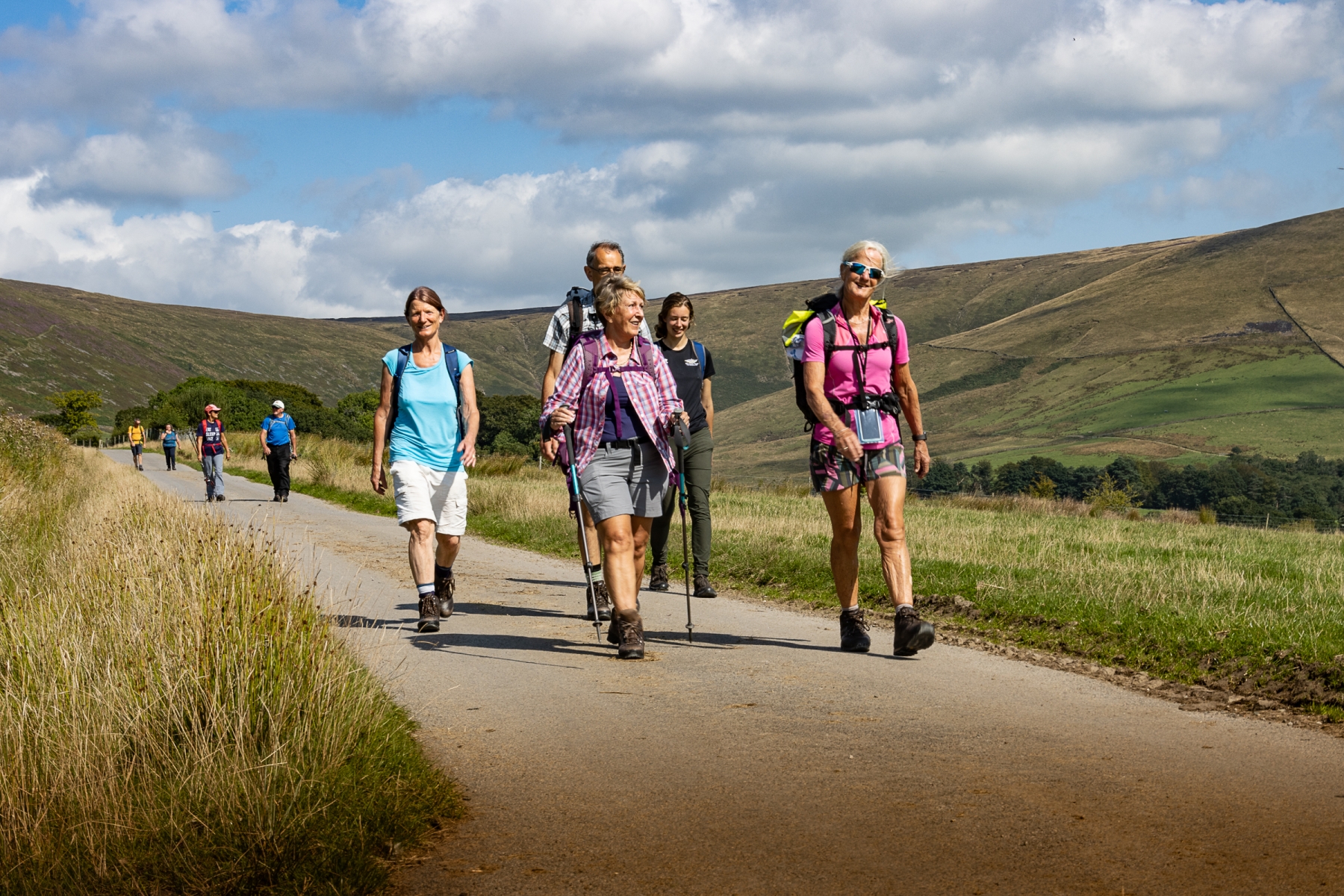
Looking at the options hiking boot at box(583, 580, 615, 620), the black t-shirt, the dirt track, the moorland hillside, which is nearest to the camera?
the dirt track

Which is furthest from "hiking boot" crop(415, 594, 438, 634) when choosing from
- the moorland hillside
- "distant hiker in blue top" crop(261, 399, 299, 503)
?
the moorland hillside

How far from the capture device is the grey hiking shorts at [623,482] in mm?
7574

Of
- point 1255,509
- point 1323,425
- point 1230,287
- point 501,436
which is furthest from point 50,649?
point 1230,287

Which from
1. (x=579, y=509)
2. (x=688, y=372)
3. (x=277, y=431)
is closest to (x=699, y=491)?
(x=688, y=372)

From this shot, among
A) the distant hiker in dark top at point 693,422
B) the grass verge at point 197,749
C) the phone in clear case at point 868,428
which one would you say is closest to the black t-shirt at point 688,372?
the distant hiker in dark top at point 693,422

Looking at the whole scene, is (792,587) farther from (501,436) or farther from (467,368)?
(501,436)

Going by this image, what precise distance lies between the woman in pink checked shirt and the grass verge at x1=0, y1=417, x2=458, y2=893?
2.10 metres

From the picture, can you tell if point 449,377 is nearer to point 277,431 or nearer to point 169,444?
point 277,431

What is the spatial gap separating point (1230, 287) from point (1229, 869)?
19460cm

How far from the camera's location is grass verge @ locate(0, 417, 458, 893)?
369 centimetres

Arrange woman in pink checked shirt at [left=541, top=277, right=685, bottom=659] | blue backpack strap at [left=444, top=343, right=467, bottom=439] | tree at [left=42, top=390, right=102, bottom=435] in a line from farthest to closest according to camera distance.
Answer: tree at [left=42, top=390, right=102, bottom=435] < blue backpack strap at [left=444, top=343, right=467, bottom=439] < woman in pink checked shirt at [left=541, top=277, right=685, bottom=659]

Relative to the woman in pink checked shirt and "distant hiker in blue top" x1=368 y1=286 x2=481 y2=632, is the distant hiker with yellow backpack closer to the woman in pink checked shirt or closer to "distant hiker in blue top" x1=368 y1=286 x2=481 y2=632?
the woman in pink checked shirt

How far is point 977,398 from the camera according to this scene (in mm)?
166125

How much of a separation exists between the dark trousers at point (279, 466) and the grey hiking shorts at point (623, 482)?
60.6ft
